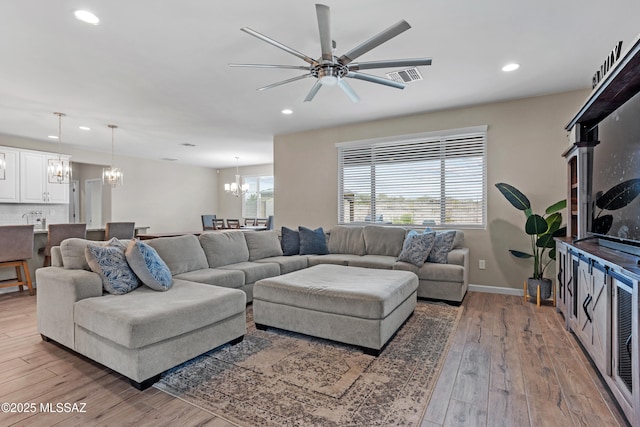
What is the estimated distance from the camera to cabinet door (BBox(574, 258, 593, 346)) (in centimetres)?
239

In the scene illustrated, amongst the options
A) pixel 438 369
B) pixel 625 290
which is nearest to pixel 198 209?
pixel 438 369

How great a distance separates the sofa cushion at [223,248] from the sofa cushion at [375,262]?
1.52m

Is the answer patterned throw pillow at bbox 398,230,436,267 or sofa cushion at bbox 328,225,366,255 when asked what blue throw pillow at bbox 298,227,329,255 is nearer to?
sofa cushion at bbox 328,225,366,255

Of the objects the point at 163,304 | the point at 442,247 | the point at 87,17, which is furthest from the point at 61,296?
the point at 442,247

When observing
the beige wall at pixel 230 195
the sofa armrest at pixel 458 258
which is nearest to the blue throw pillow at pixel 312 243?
the sofa armrest at pixel 458 258

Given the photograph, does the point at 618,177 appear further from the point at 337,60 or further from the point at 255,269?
the point at 255,269

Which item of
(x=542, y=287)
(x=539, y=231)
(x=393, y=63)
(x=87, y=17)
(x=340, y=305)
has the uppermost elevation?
(x=87, y=17)

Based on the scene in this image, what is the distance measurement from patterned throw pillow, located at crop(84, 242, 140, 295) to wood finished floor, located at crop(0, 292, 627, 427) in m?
0.58

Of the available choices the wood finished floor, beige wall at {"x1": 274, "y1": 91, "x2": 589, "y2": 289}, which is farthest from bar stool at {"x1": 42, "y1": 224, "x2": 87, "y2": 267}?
beige wall at {"x1": 274, "y1": 91, "x2": 589, "y2": 289}

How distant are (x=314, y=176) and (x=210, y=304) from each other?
4.07 metres

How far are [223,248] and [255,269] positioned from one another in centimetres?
55

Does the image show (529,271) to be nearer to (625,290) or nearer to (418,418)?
(625,290)

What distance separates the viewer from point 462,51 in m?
3.11

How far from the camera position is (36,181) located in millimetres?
6594
